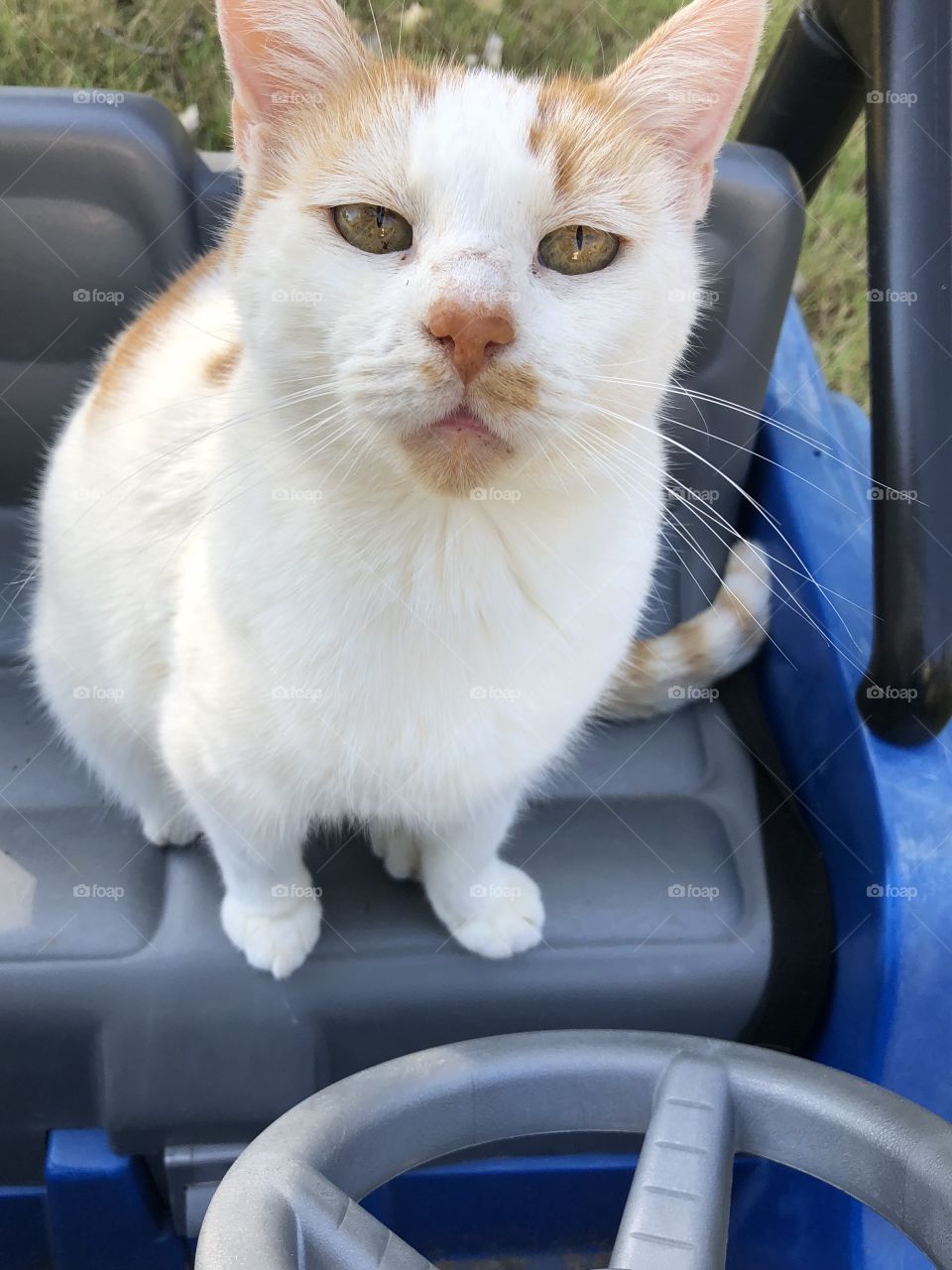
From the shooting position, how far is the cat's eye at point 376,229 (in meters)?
0.89

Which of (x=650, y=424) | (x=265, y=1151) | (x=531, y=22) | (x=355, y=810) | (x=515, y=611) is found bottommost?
(x=355, y=810)

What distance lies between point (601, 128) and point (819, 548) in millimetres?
748

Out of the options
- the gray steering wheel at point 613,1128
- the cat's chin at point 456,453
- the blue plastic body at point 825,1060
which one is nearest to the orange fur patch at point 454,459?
the cat's chin at point 456,453

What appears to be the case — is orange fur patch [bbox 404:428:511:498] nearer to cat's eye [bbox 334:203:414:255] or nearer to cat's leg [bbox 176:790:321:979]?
cat's eye [bbox 334:203:414:255]

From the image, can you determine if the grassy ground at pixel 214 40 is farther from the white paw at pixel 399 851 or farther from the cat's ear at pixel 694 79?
the white paw at pixel 399 851

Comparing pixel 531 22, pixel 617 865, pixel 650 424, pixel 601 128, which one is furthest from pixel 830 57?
pixel 617 865

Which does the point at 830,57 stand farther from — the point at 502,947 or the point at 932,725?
the point at 502,947

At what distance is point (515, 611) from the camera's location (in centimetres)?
105

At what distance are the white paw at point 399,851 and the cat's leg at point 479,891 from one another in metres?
0.05

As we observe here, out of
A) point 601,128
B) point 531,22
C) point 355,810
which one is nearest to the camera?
point 601,128
